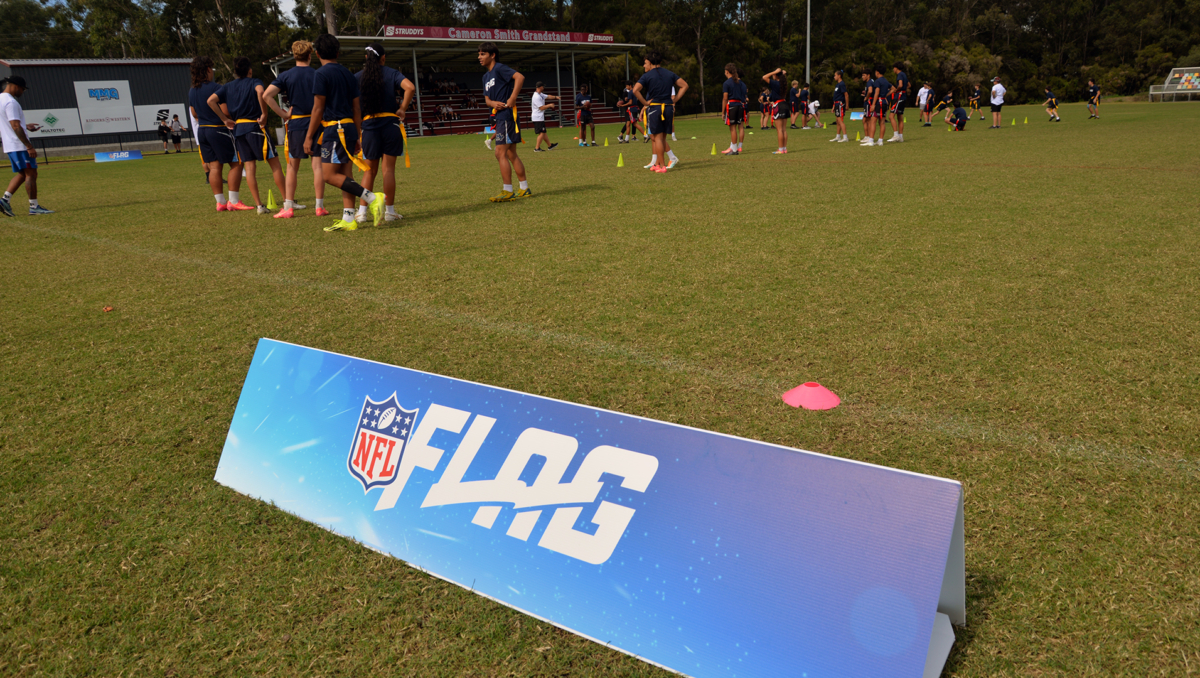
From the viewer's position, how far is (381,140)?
8.04m

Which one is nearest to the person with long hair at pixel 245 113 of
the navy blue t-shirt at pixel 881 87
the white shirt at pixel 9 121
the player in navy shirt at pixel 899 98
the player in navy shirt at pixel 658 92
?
the white shirt at pixel 9 121

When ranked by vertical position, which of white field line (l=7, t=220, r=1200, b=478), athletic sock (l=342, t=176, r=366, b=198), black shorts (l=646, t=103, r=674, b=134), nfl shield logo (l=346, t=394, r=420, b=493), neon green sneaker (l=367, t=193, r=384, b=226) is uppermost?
black shorts (l=646, t=103, r=674, b=134)

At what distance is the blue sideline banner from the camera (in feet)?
4.75

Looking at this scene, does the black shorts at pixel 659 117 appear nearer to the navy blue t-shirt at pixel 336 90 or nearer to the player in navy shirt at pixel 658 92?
Result: the player in navy shirt at pixel 658 92

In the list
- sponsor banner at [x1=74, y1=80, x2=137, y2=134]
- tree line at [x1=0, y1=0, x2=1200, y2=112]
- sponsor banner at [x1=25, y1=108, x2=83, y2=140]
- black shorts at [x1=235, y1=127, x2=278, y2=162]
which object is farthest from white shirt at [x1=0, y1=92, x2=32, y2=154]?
tree line at [x1=0, y1=0, x2=1200, y2=112]

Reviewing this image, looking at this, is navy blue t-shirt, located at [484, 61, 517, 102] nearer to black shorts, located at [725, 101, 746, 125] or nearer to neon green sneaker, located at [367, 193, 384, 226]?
neon green sneaker, located at [367, 193, 384, 226]

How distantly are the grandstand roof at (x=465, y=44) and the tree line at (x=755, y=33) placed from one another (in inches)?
264

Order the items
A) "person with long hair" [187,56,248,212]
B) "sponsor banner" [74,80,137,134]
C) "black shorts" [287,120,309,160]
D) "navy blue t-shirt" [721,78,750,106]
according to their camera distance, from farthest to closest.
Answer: "sponsor banner" [74,80,137,134], "navy blue t-shirt" [721,78,750,106], "person with long hair" [187,56,248,212], "black shorts" [287,120,309,160]

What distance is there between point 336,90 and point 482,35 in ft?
112

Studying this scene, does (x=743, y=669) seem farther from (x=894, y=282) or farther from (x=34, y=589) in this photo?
(x=894, y=282)

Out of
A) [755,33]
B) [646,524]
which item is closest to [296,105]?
[646,524]

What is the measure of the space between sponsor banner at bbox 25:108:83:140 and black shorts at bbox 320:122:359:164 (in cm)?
3104

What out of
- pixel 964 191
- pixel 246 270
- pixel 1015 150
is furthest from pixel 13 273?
pixel 1015 150

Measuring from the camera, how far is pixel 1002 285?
4730 millimetres
